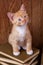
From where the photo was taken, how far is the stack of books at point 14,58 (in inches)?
37.9

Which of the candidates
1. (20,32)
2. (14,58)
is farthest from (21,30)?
(14,58)

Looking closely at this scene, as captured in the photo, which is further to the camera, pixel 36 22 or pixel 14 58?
pixel 36 22

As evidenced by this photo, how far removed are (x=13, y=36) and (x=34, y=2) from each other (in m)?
0.28

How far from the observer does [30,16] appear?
1139mm

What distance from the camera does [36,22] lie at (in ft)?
3.83

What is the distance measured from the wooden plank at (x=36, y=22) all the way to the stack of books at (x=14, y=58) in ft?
0.61

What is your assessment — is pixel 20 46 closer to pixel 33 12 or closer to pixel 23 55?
pixel 23 55

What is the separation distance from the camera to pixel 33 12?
113cm

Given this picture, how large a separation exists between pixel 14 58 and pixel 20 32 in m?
0.15

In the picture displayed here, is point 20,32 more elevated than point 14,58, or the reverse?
point 20,32

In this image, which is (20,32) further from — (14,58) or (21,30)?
(14,58)

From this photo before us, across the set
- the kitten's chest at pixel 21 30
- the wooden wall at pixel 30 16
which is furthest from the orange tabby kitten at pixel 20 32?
the wooden wall at pixel 30 16

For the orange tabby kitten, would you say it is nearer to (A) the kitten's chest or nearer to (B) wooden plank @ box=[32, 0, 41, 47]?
(A) the kitten's chest

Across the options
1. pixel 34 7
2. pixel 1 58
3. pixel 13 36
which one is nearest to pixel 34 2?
pixel 34 7
